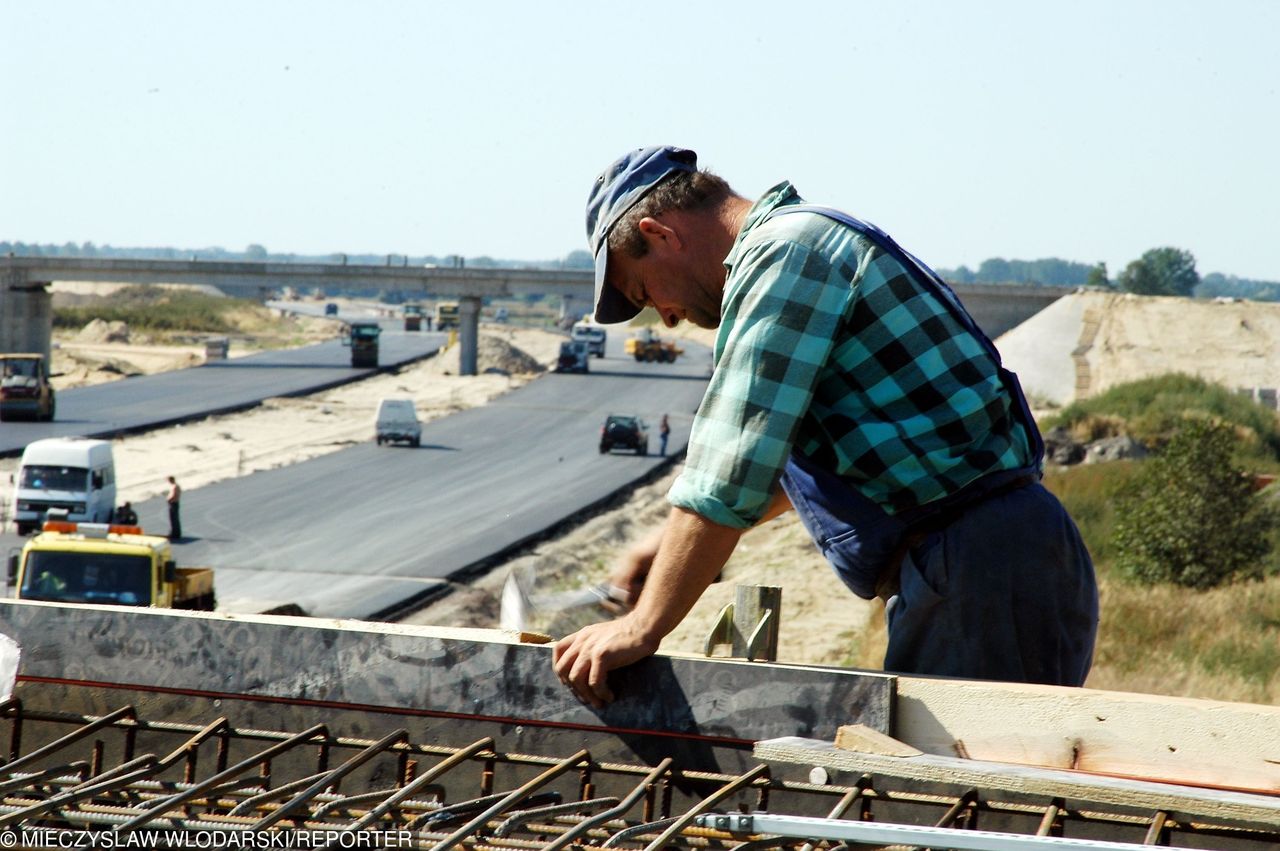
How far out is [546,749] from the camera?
13.1 ft

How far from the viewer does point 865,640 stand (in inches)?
943

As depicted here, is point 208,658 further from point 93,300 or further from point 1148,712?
point 93,300

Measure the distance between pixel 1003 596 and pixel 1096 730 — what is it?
0.45 metres

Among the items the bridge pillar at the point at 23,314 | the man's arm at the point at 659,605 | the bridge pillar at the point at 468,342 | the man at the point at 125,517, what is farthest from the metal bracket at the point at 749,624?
the bridge pillar at the point at 468,342

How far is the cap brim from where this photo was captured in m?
4.02

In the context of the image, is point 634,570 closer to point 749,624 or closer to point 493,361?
point 749,624

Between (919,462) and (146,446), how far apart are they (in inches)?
2184

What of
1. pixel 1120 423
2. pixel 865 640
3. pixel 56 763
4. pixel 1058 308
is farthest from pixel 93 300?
pixel 56 763

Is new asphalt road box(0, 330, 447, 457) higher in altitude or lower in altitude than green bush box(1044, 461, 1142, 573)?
lower

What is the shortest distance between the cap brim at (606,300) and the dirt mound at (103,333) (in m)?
119

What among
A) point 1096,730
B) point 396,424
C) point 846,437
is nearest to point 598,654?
point 846,437

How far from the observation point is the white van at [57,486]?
36844mm

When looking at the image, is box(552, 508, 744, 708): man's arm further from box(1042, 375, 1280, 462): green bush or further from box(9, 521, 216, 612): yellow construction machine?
box(1042, 375, 1280, 462): green bush

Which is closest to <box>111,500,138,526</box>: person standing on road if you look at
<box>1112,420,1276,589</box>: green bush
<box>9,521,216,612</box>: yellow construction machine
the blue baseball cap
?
<box>9,521,216,612</box>: yellow construction machine
